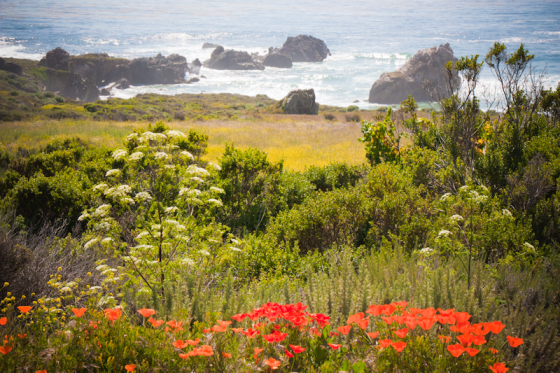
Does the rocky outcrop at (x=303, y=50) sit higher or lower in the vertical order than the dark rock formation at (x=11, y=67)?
higher

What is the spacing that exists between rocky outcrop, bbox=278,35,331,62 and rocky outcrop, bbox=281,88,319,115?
10054cm

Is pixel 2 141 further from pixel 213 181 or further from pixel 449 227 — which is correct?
pixel 449 227

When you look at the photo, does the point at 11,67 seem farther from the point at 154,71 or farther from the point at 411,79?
the point at 411,79

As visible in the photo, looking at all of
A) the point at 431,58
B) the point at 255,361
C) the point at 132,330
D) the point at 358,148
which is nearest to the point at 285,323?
the point at 255,361

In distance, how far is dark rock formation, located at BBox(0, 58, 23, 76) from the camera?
46.7 m

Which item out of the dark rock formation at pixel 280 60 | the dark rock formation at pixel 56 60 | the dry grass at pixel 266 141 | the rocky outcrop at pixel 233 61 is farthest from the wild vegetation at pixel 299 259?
the dark rock formation at pixel 280 60

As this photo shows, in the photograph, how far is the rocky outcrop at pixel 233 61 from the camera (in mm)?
124500

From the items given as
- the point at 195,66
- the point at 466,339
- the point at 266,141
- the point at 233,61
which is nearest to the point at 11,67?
the point at 266,141

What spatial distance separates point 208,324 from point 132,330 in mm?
417

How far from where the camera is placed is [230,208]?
262 inches

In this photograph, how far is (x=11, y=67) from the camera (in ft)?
166

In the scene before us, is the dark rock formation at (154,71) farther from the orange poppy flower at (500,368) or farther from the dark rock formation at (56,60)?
the orange poppy flower at (500,368)

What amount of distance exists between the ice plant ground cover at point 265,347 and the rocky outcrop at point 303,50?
489ft

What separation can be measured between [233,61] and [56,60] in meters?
66.3
